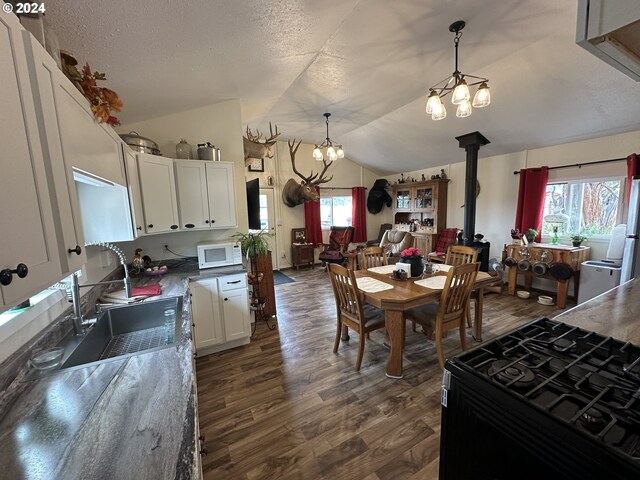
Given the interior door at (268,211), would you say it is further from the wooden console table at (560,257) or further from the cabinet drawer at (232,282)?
the wooden console table at (560,257)

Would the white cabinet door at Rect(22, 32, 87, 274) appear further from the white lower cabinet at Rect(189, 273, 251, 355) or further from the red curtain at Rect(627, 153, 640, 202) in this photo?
the red curtain at Rect(627, 153, 640, 202)

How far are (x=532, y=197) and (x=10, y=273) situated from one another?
5361 mm

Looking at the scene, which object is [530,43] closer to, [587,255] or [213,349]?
[587,255]

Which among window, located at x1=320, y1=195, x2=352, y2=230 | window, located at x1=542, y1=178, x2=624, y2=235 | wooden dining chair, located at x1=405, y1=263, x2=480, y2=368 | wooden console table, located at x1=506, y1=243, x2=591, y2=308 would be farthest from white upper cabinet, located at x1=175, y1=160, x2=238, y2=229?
window, located at x1=542, y1=178, x2=624, y2=235

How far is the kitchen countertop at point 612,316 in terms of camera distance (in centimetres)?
118

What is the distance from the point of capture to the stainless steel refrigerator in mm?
2885

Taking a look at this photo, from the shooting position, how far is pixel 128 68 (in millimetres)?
1734

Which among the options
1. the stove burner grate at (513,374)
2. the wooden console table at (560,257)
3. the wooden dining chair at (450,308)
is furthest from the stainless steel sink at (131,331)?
the wooden console table at (560,257)

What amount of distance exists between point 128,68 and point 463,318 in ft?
10.7

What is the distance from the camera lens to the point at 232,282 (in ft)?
8.63

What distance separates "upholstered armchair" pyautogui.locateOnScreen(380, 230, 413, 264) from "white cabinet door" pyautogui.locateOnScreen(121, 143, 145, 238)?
4263 millimetres

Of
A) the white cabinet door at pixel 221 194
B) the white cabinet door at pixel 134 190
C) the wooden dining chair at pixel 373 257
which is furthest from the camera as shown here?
the wooden dining chair at pixel 373 257

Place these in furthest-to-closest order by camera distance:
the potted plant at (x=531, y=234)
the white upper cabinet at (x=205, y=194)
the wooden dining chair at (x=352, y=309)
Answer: the potted plant at (x=531, y=234), the white upper cabinet at (x=205, y=194), the wooden dining chair at (x=352, y=309)

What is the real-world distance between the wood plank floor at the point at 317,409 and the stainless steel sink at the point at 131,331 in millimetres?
721
